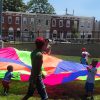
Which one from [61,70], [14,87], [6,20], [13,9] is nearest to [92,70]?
[61,70]

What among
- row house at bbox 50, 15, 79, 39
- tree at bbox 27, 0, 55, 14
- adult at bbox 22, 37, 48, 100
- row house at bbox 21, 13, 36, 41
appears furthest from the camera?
tree at bbox 27, 0, 55, 14

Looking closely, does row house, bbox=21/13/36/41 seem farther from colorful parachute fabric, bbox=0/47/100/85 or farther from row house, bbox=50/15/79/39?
colorful parachute fabric, bbox=0/47/100/85

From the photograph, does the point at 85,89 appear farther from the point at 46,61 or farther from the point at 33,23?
the point at 33,23

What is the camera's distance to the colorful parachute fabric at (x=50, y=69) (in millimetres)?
12062

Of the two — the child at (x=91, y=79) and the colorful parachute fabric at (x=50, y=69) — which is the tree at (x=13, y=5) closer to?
the colorful parachute fabric at (x=50, y=69)

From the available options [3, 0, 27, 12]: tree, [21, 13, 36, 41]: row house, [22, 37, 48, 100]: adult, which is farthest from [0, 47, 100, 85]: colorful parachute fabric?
[3, 0, 27, 12]: tree

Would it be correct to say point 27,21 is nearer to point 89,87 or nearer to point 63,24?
point 63,24

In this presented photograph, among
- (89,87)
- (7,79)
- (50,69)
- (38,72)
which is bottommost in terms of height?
(89,87)

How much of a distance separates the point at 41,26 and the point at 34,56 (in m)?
82.8

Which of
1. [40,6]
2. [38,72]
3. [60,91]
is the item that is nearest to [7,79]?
[60,91]

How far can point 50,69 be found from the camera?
12969mm

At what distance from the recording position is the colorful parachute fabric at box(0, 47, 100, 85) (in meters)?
12.1

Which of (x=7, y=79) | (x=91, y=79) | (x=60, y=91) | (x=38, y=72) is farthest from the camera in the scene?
(x=60, y=91)

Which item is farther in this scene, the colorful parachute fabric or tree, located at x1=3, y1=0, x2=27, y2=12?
tree, located at x1=3, y1=0, x2=27, y2=12
